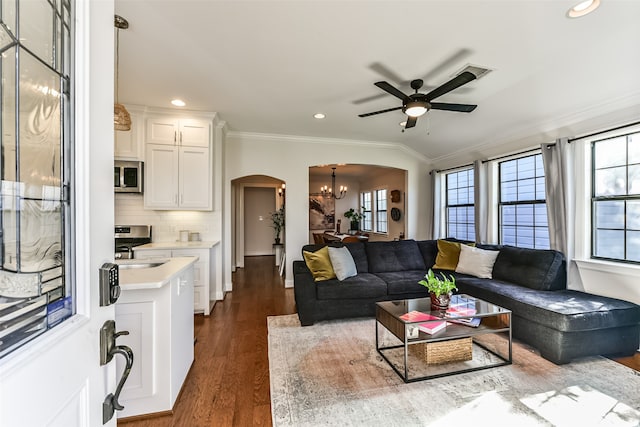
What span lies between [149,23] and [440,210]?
17.4 feet

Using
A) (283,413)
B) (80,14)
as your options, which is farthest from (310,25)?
(283,413)

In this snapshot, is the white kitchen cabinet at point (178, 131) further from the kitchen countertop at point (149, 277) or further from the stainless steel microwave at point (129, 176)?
the kitchen countertop at point (149, 277)

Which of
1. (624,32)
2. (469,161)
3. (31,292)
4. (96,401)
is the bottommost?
(96,401)

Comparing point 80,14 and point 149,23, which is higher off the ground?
point 149,23

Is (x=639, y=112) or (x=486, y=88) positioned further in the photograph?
(x=486, y=88)

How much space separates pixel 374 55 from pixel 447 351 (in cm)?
266

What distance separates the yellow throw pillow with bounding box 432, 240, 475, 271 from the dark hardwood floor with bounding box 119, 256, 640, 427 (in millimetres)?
1886

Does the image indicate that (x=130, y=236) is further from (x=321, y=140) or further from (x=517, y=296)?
(x=517, y=296)

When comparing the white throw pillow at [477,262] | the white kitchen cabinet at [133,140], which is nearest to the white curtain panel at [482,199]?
the white throw pillow at [477,262]

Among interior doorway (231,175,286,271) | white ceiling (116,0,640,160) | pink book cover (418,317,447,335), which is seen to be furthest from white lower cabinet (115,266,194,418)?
interior doorway (231,175,286,271)

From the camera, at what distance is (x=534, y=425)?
1.72m

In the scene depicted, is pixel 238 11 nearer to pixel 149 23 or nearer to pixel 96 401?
pixel 149 23

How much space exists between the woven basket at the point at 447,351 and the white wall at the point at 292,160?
3.03m

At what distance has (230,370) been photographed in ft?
7.75
